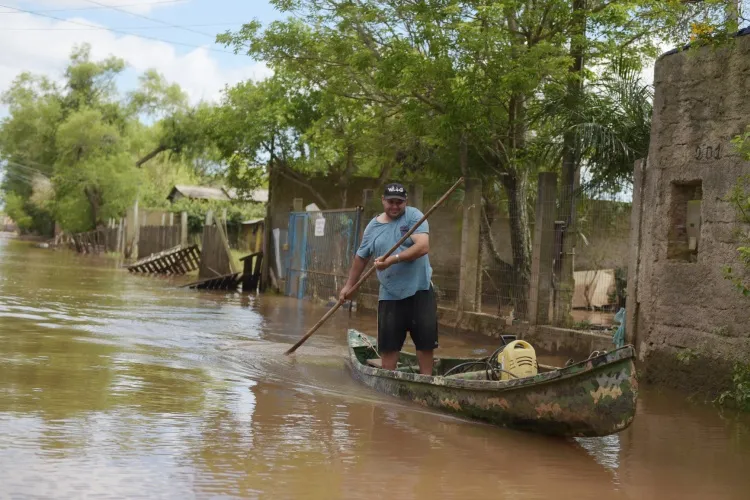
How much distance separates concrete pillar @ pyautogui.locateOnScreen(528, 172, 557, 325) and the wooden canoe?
419 cm

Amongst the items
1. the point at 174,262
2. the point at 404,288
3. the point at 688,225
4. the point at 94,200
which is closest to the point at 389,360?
the point at 404,288

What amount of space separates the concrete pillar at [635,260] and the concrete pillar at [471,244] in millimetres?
3898

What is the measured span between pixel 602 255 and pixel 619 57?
335 cm

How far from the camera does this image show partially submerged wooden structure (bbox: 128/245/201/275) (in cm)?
2964

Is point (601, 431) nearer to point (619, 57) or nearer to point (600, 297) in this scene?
point (619, 57)

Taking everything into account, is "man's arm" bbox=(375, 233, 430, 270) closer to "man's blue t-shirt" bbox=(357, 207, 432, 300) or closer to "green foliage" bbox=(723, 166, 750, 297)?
"man's blue t-shirt" bbox=(357, 207, 432, 300)

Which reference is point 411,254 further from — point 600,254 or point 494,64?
point 600,254

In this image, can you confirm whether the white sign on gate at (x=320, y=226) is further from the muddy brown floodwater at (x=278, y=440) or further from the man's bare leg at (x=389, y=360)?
the man's bare leg at (x=389, y=360)

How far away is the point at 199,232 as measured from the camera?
4447 centimetres

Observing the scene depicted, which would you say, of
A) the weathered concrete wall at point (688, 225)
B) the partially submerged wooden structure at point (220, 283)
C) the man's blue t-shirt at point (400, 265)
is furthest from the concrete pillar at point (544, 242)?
the partially submerged wooden structure at point (220, 283)

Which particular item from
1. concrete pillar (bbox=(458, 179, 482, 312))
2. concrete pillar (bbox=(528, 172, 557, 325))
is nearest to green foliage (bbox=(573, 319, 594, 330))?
concrete pillar (bbox=(528, 172, 557, 325))

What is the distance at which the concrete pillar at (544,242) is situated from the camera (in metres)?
11.9

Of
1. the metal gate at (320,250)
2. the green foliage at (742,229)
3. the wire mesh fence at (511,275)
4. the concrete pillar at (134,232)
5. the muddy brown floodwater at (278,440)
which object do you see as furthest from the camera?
the concrete pillar at (134,232)

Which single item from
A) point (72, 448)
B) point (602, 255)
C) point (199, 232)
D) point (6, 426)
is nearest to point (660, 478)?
point (72, 448)
